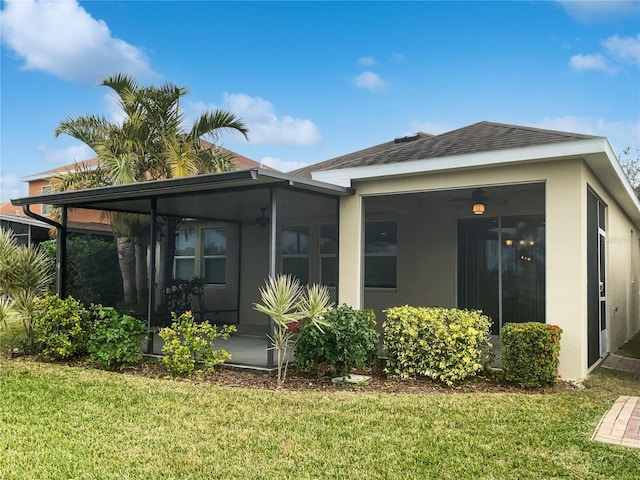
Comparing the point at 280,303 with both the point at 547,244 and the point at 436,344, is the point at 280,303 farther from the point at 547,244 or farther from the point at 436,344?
the point at 547,244

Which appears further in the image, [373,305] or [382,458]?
[373,305]

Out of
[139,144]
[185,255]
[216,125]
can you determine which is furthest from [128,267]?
[216,125]

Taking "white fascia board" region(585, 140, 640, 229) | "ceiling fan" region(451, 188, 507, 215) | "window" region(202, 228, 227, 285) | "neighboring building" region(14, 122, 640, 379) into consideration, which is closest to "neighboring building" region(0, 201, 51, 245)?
"neighboring building" region(14, 122, 640, 379)

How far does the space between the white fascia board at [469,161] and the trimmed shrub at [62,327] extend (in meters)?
4.44

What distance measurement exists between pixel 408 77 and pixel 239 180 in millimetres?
9090

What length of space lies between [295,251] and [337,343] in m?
5.91

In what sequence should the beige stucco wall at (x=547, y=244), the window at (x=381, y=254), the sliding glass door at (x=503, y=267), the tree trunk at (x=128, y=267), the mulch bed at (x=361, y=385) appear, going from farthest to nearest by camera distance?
the tree trunk at (x=128, y=267) < the window at (x=381, y=254) < the sliding glass door at (x=503, y=267) < the beige stucco wall at (x=547, y=244) < the mulch bed at (x=361, y=385)

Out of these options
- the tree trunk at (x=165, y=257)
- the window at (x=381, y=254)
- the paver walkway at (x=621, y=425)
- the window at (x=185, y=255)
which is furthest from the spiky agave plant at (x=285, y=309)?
the window at (x=185, y=255)

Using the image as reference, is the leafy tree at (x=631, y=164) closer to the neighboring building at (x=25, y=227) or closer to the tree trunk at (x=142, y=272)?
the tree trunk at (x=142, y=272)

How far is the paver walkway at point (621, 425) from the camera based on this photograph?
14.2 feet

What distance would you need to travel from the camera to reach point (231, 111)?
13445 millimetres

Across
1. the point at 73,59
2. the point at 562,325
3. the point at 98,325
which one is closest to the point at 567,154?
the point at 562,325

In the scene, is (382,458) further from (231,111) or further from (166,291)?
(231,111)

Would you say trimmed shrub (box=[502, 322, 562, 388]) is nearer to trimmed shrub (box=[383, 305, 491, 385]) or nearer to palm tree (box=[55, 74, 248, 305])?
trimmed shrub (box=[383, 305, 491, 385])
